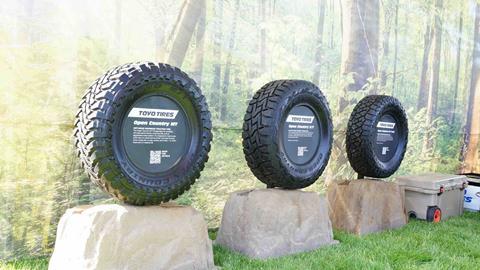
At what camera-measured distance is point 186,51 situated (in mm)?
3600

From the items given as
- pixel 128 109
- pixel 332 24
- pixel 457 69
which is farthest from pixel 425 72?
pixel 128 109

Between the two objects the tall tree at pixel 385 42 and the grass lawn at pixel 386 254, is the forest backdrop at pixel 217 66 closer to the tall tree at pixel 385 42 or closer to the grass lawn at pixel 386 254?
the tall tree at pixel 385 42

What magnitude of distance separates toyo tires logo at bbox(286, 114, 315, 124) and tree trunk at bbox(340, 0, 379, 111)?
5.06 ft

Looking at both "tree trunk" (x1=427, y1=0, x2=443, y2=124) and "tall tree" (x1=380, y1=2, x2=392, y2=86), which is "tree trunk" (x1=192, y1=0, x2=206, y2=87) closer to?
"tall tree" (x1=380, y1=2, x2=392, y2=86)

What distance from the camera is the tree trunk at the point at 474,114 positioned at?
6.84 metres

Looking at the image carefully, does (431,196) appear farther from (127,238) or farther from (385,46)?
(127,238)

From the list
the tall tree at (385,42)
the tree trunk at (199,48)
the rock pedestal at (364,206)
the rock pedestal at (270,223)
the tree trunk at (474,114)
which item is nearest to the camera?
the rock pedestal at (270,223)

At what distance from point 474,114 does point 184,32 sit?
5235 mm

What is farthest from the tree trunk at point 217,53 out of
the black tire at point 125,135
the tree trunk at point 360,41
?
the tree trunk at point 360,41

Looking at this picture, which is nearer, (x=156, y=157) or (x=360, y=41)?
(x=156, y=157)

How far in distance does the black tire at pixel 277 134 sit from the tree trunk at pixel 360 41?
1679 mm

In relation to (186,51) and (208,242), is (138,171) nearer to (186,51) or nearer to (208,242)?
(208,242)

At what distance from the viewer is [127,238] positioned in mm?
2391

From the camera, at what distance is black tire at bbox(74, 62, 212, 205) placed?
228 cm
